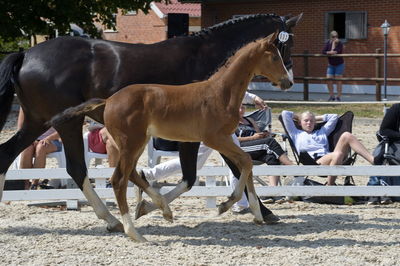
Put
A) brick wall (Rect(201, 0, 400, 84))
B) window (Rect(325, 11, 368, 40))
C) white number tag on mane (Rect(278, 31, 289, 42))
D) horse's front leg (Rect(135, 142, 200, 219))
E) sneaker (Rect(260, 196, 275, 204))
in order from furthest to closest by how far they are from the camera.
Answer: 1. window (Rect(325, 11, 368, 40))
2. brick wall (Rect(201, 0, 400, 84))
3. sneaker (Rect(260, 196, 275, 204))
4. white number tag on mane (Rect(278, 31, 289, 42))
5. horse's front leg (Rect(135, 142, 200, 219))

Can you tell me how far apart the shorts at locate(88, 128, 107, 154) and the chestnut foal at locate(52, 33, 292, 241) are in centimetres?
240

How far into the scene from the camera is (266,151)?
835 cm

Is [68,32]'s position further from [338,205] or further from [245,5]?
[338,205]

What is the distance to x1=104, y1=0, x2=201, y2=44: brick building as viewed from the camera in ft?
112

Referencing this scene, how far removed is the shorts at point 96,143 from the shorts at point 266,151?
5.44 feet

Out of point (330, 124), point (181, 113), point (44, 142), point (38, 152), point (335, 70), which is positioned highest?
point (181, 113)

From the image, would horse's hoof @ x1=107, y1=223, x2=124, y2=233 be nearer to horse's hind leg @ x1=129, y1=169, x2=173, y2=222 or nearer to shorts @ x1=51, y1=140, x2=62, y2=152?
horse's hind leg @ x1=129, y1=169, x2=173, y2=222

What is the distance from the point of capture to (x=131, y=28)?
3494cm

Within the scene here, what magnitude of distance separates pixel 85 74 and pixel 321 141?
317cm

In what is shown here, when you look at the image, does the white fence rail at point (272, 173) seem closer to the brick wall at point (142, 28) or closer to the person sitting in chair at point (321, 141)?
the person sitting in chair at point (321, 141)

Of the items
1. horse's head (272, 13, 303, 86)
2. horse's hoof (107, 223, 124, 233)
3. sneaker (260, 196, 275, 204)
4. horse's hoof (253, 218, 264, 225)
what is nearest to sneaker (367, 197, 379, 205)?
sneaker (260, 196, 275, 204)

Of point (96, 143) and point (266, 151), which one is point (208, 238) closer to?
point (266, 151)

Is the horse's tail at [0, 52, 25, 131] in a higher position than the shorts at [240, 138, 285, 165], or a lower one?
higher

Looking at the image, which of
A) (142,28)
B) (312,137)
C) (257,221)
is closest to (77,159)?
(257,221)
